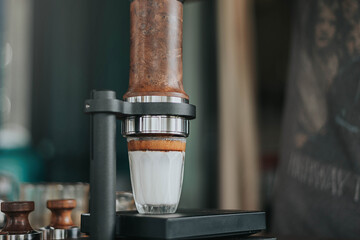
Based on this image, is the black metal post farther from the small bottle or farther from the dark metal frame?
the small bottle

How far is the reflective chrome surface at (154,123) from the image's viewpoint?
30.6 inches

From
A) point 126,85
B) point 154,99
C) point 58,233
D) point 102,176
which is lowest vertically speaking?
point 58,233

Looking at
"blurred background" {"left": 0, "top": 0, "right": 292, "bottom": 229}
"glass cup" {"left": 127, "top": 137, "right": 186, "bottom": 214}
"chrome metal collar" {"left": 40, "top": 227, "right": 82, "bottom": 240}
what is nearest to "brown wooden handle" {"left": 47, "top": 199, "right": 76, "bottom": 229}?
"chrome metal collar" {"left": 40, "top": 227, "right": 82, "bottom": 240}

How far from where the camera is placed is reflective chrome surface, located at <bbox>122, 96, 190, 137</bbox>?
778 millimetres

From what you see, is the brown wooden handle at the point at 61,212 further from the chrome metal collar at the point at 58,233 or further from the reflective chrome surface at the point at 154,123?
the reflective chrome surface at the point at 154,123

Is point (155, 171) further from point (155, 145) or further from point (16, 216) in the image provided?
point (16, 216)

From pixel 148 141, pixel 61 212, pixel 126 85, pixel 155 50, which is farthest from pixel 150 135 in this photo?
pixel 126 85

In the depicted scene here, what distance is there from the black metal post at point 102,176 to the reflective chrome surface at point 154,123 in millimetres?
49

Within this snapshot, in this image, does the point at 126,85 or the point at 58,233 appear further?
the point at 126,85

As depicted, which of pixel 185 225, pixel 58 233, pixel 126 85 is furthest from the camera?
pixel 126 85

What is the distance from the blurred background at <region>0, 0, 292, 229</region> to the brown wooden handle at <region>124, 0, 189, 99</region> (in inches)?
53.6

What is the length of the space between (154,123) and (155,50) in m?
0.12

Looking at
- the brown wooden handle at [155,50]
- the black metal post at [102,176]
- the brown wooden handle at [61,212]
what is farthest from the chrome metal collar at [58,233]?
the brown wooden handle at [155,50]

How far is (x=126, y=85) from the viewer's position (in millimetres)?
3389
